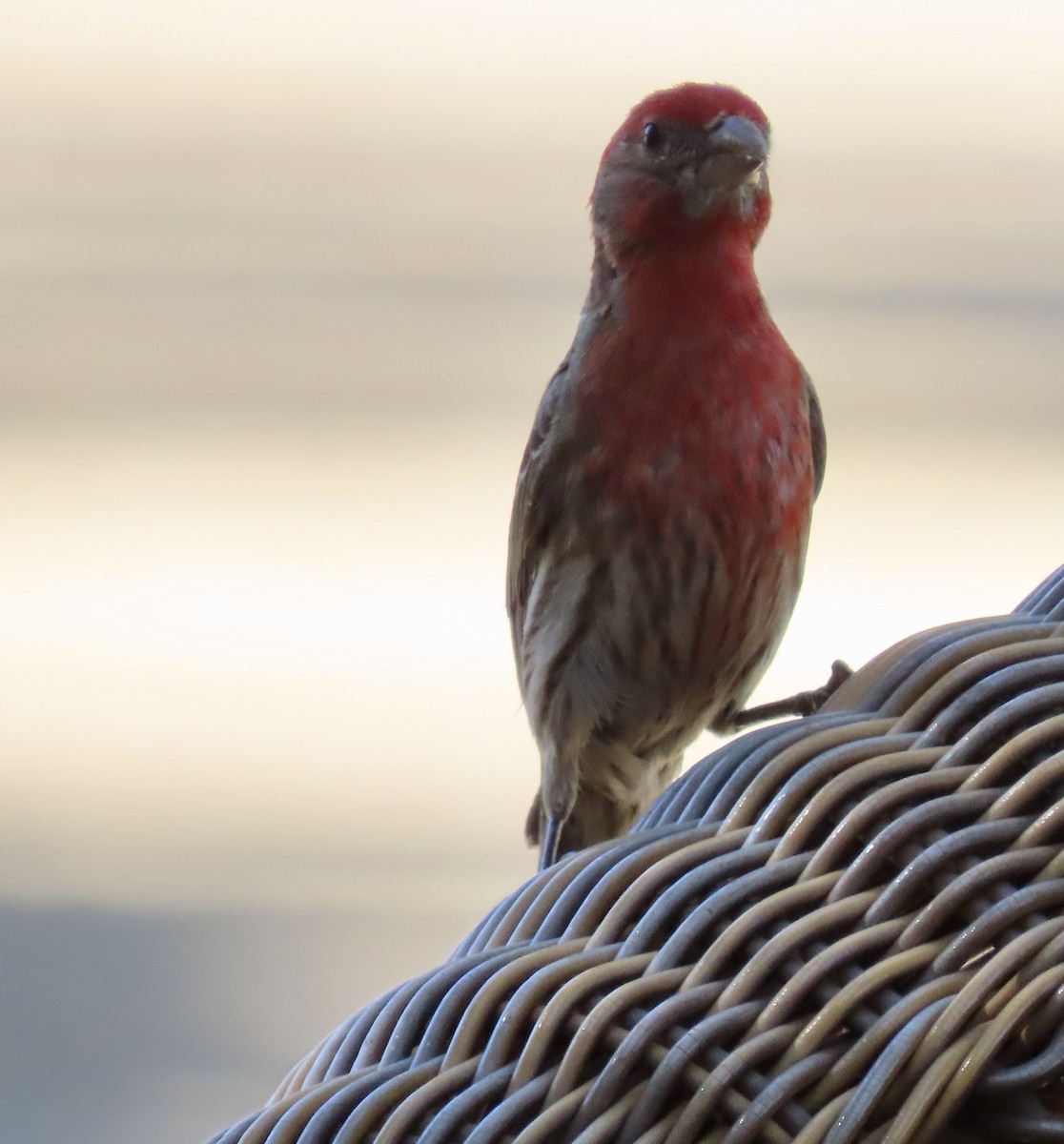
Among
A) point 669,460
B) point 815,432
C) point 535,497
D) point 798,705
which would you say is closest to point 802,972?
point 798,705

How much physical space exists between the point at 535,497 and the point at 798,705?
541mm

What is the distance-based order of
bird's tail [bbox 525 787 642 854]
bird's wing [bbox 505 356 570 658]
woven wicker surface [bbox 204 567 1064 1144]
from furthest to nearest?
1. bird's tail [bbox 525 787 642 854]
2. bird's wing [bbox 505 356 570 658]
3. woven wicker surface [bbox 204 567 1064 1144]

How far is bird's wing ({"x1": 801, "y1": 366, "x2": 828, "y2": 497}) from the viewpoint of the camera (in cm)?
259

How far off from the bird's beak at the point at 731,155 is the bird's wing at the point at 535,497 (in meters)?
0.33

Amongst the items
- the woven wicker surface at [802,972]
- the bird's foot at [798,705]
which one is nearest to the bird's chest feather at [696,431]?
the bird's foot at [798,705]

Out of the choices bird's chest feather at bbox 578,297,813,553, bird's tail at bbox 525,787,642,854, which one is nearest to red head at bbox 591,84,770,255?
bird's chest feather at bbox 578,297,813,553

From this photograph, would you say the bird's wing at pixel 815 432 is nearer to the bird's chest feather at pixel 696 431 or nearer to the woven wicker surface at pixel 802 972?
the bird's chest feather at pixel 696 431

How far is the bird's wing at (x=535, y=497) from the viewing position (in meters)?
2.52

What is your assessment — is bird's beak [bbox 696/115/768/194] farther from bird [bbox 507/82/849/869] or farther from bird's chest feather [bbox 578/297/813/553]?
bird's chest feather [bbox 578/297/813/553]

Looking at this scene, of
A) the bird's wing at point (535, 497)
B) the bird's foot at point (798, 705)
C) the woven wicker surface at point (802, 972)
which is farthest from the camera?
the bird's wing at point (535, 497)

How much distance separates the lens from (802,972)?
1.21 metres

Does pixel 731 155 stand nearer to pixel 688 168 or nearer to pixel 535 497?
pixel 688 168

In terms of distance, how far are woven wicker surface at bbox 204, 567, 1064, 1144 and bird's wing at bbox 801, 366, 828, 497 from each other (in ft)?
3.90

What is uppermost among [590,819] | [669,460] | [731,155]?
[731,155]
